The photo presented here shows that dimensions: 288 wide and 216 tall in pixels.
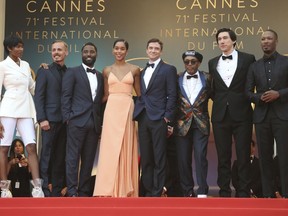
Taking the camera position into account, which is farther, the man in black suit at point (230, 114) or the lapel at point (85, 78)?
the lapel at point (85, 78)

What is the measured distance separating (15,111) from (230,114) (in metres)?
2.10

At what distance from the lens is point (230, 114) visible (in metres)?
7.35

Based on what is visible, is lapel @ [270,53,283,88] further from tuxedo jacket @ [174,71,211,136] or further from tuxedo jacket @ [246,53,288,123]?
tuxedo jacket @ [174,71,211,136]

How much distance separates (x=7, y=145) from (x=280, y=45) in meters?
4.47

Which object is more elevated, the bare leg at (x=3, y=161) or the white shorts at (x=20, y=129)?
the white shorts at (x=20, y=129)

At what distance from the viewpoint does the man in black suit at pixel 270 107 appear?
7.07 meters

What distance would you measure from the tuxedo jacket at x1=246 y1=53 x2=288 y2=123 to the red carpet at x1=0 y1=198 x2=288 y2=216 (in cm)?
106

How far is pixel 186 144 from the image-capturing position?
748cm

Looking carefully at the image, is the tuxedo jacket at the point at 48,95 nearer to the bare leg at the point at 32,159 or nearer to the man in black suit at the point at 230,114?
the bare leg at the point at 32,159

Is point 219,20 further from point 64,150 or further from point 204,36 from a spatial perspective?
point 64,150

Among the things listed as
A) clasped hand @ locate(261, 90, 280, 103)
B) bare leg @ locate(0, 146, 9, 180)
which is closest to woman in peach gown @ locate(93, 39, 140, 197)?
bare leg @ locate(0, 146, 9, 180)

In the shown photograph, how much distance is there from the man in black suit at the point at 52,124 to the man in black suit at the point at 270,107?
1953 millimetres

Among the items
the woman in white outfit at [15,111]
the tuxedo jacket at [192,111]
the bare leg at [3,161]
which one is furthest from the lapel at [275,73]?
the bare leg at [3,161]

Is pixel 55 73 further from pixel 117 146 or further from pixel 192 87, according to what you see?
pixel 192 87
